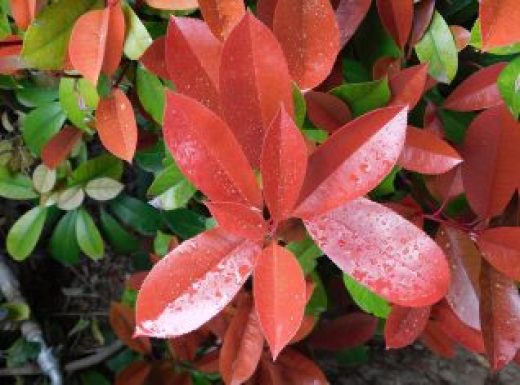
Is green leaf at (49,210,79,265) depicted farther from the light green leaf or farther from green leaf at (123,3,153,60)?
green leaf at (123,3,153,60)

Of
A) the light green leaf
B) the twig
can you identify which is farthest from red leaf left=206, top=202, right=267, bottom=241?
the twig

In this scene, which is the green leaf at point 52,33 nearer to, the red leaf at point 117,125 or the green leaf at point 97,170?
the red leaf at point 117,125

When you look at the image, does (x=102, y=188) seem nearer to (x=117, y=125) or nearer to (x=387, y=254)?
(x=117, y=125)

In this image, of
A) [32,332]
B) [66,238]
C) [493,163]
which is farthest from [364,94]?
[32,332]

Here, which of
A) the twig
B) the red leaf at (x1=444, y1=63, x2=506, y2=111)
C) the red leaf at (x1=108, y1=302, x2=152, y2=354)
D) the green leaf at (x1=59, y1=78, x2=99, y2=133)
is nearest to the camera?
the red leaf at (x1=444, y1=63, x2=506, y2=111)

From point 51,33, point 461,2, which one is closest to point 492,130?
point 461,2

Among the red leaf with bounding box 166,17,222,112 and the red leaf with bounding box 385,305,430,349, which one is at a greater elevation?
the red leaf with bounding box 166,17,222,112
